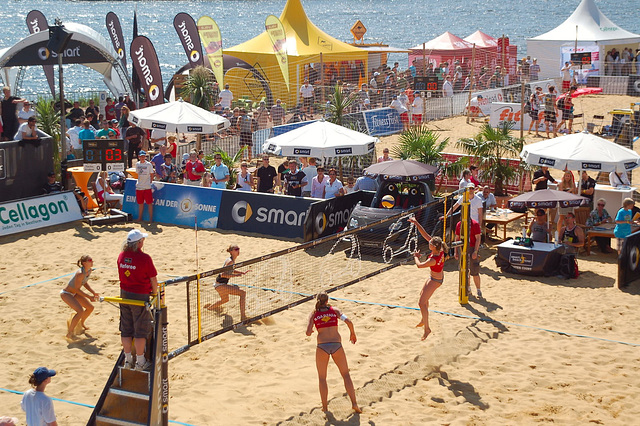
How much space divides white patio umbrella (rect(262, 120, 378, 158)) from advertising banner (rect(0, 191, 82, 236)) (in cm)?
450

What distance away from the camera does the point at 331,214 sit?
52.2 ft

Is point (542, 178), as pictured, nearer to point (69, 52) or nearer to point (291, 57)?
point (69, 52)

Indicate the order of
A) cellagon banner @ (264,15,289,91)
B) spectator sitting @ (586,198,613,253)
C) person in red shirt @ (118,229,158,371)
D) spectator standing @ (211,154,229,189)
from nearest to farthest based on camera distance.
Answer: person in red shirt @ (118,229,158,371)
spectator sitting @ (586,198,613,253)
spectator standing @ (211,154,229,189)
cellagon banner @ (264,15,289,91)

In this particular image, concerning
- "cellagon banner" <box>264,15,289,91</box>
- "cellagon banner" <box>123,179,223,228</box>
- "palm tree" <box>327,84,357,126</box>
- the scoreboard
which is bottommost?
"cellagon banner" <box>123,179,223,228</box>

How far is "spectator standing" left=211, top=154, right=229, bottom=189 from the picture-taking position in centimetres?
1780

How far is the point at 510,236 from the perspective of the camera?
53.2 feet

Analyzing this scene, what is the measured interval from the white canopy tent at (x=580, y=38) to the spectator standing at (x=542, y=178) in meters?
21.4

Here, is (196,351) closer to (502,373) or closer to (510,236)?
(502,373)

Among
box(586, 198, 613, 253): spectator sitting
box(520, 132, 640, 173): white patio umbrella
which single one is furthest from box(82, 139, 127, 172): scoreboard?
box(586, 198, 613, 253): spectator sitting

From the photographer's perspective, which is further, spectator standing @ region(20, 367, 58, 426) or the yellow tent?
the yellow tent

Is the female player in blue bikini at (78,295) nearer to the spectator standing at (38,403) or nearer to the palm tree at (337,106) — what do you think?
the spectator standing at (38,403)

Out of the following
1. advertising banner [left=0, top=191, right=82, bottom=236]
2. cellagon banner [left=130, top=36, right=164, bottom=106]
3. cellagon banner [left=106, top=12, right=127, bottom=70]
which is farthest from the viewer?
cellagon banner [left=106, top=12, right=127, bottom=70]

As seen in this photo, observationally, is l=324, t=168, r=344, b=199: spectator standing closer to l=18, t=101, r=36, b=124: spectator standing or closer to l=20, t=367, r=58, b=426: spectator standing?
l=18, t=101, r=36, b=124: spectator standing

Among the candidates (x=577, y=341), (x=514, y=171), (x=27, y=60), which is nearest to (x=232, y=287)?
(x=577, y=341)
